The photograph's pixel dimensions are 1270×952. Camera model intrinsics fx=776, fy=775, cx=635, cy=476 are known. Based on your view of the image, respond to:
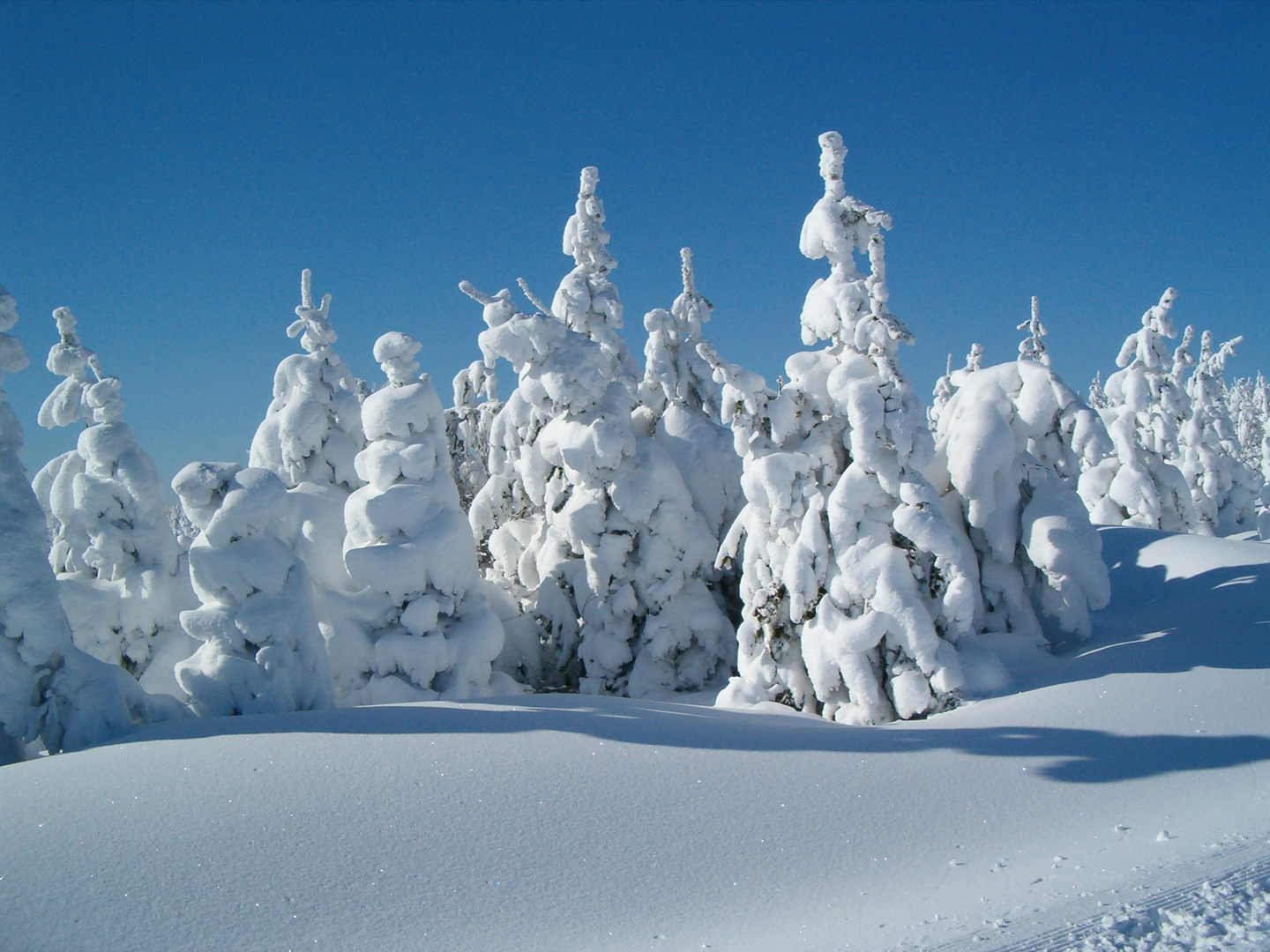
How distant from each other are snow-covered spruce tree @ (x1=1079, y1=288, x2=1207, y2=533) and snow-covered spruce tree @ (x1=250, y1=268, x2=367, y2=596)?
20.1 meters

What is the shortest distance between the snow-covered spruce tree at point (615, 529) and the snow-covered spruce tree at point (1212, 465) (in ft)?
73.6

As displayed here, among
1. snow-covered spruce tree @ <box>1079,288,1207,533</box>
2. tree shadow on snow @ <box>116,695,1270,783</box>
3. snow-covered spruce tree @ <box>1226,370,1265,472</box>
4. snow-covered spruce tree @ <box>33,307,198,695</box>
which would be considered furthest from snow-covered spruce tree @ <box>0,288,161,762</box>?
snow-covered spruce tree @ <box>1226,370,1265,472</box>

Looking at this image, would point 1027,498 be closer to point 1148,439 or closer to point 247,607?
point 247,607

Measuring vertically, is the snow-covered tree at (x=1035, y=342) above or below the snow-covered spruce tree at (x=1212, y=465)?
above

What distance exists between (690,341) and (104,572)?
39.6 feet

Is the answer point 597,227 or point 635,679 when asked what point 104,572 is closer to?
point 635,679

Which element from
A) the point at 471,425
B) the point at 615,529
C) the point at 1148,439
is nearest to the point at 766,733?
the point at 615,529

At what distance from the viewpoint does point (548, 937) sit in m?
4.51

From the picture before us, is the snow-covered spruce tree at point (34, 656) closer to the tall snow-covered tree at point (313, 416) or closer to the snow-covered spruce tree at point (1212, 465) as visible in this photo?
the tall snow-covered tree at point (313, 416)

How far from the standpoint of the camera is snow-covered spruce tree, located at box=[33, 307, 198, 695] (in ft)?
42.8

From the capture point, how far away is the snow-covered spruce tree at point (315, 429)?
14.7 m

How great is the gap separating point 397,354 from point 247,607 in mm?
5426

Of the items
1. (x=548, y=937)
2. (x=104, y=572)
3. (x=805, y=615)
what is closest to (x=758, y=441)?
(x=805, y=615)

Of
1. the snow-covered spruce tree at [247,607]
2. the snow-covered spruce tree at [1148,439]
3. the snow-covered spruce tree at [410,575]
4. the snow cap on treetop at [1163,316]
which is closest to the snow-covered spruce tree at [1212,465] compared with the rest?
the snow-covered spruce tree at [1148,439]
